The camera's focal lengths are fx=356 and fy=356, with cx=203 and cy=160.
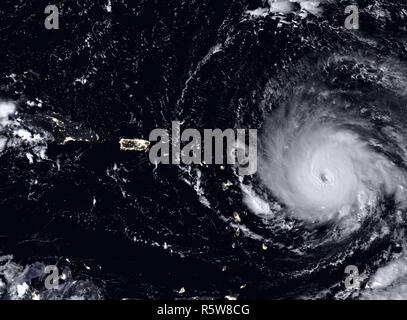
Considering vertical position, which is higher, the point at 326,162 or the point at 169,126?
the point at 169,126

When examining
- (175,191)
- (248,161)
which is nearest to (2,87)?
(175,191)

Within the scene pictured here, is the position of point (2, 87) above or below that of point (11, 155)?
above

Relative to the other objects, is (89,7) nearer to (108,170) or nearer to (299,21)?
(108,170)

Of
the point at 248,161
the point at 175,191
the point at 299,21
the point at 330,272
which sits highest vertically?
the point at 299,21

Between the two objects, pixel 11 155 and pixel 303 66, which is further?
pixel 303 66

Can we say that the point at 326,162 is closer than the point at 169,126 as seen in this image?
No

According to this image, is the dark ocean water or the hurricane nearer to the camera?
the dark ocean water

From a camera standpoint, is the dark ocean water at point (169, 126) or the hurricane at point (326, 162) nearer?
the dark ocean water at point (169, 126)
